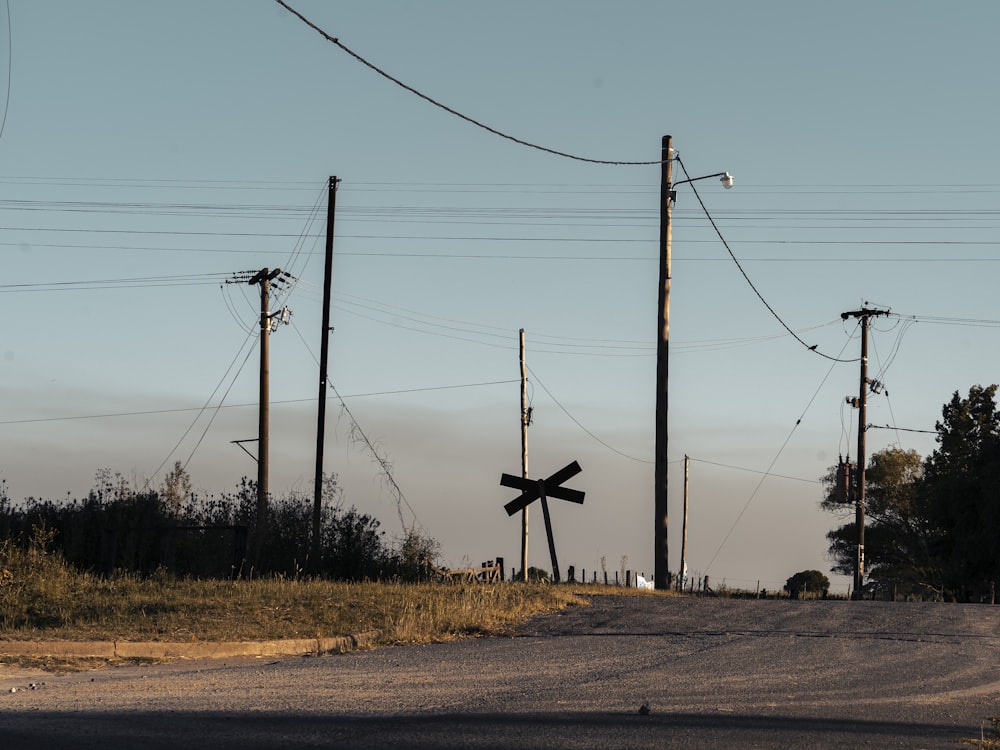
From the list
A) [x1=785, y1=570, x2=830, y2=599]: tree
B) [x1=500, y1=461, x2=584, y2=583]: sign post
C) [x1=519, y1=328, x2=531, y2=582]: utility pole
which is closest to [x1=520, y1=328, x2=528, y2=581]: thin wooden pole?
[x1=519, y1=328, x2=531, y2=582]: utility pole

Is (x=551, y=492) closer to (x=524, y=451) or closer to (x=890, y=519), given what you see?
(x=524, y=451)

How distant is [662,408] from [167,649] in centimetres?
1422

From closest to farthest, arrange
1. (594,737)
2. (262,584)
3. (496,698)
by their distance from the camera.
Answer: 1. (594,737)
2. (496,698)
3. (262,584)

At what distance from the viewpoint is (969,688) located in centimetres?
1216

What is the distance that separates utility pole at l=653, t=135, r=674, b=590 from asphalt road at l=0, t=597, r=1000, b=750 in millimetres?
8077

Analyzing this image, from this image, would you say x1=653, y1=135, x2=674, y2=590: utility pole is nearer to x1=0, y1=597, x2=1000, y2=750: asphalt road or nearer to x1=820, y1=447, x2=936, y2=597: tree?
x1=0, y1=597, x2=1000, y2=750: asphalt road

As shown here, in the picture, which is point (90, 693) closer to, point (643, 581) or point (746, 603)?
point (746, 603)

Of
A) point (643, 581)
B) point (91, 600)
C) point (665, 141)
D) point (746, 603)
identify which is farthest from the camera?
point (643, 581)

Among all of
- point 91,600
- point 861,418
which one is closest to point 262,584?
point 91,600

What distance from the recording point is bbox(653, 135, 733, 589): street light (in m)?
25.9

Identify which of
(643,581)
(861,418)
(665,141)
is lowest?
(643,581)

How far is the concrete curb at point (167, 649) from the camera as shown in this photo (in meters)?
14.4

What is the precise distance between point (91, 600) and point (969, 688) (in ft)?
39.0

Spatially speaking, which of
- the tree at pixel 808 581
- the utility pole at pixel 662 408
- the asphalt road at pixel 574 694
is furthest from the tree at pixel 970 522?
the asphalt road at pixel 574 694
